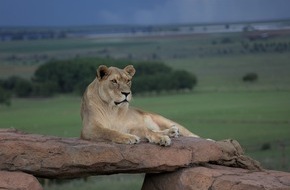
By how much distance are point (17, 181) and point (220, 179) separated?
7.39 ft

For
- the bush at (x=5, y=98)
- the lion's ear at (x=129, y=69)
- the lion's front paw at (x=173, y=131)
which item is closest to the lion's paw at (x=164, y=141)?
the lion's front paw at (x=173, y=131)

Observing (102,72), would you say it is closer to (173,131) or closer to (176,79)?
(173,131)

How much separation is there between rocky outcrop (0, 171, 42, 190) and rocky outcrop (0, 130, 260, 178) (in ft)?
0.40

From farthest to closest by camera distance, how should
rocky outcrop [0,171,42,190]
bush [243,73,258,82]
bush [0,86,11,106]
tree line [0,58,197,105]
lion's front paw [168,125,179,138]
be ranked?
bush [243,73,258,82] → bush [0,86,11,106] → tree line [0,58,197,105] → lion's front paw [168,125,179,138] → rocky outcrop [0,171,42,190]

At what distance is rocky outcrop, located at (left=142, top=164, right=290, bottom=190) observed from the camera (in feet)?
32.4

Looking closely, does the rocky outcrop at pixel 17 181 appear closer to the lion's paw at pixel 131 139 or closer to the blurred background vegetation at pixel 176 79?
the lion's paw at pixel 131 139

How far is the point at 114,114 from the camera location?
33.0 feet

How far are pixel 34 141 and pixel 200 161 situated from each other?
6.35 feet

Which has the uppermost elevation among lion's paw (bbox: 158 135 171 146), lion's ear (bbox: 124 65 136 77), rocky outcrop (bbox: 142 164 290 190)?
lion's ear (bbox: 124 65 136 77)

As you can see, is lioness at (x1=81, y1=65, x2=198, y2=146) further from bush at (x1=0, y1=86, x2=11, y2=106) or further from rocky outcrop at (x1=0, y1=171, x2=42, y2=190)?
bush at (x1=0, y1=86, x2=11, y2=106)

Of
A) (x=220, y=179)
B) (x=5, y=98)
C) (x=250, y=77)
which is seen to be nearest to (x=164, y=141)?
(x=220, y=179)

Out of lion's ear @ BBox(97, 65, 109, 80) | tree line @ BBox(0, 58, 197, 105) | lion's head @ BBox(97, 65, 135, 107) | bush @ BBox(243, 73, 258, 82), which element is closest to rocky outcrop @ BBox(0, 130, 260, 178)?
lion's head @ BBox(97, 65, 135, 107)

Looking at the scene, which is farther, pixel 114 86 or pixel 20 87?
pixel 20 87

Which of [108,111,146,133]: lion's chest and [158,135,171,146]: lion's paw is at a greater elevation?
[108,111,146,133]: lion's chest
